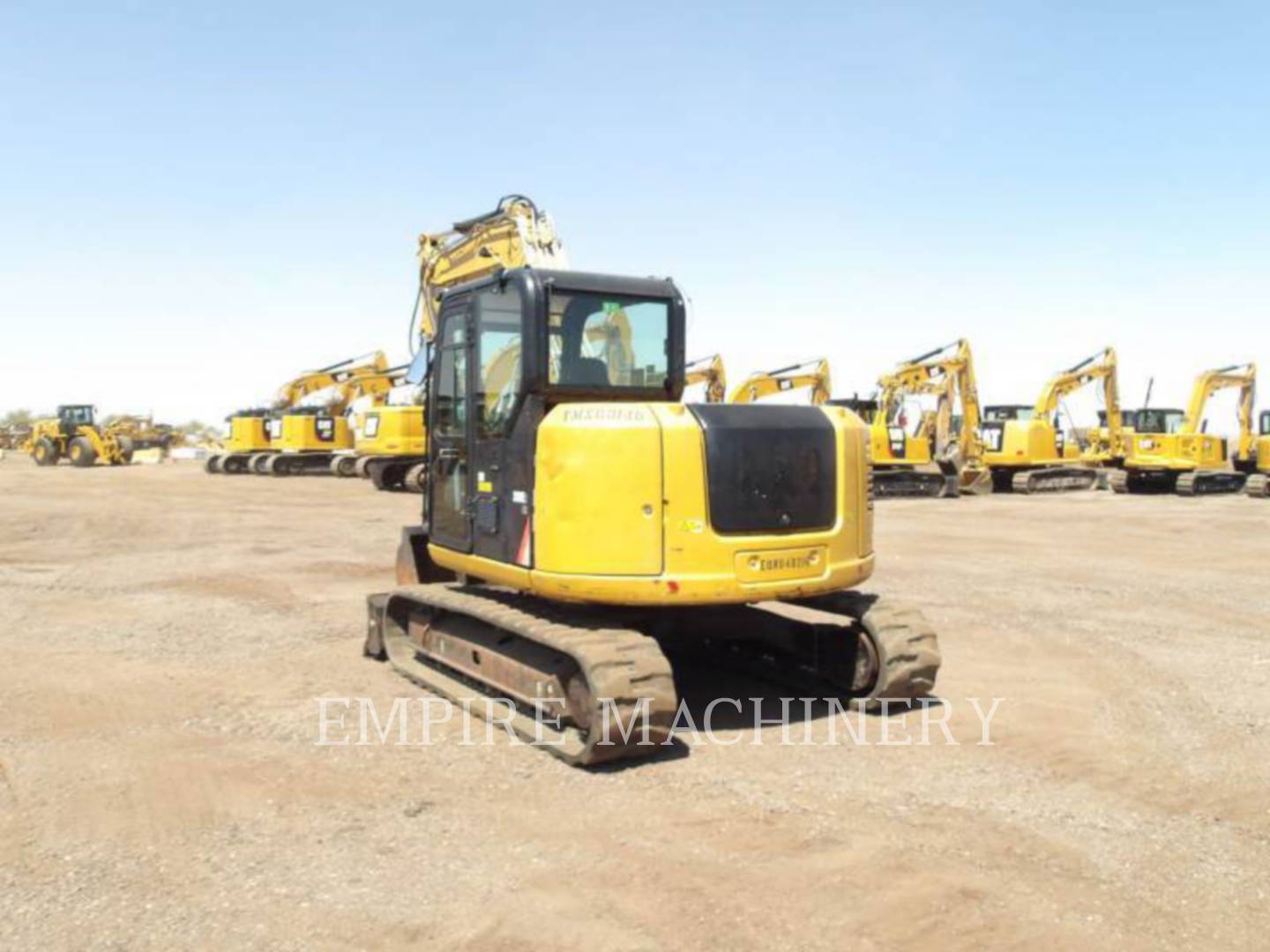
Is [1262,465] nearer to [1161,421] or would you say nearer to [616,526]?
[1161,421]

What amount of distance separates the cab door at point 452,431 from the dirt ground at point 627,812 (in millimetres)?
1300

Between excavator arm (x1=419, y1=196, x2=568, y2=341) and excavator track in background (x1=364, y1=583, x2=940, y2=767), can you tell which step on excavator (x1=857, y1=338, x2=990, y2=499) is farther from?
excavator track in background (x1=364, y1=583, x2=940, y2=767)

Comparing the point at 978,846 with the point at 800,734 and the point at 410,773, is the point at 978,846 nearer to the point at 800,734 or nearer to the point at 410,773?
the point at 800,734

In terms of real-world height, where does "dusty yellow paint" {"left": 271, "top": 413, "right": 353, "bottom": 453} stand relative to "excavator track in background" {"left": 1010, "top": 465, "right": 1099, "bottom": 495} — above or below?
above

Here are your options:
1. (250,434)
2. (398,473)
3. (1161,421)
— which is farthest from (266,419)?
(1161,421)

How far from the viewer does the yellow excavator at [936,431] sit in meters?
28.9

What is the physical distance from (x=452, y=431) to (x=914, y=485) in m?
23.3

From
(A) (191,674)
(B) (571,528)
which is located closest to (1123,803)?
(B) (571,528)

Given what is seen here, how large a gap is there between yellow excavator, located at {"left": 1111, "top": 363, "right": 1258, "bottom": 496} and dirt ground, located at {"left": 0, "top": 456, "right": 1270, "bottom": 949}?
21282mm

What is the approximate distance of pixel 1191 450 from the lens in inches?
1159

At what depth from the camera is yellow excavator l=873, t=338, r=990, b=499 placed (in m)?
28.9

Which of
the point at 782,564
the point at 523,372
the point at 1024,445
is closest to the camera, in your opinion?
the point at 782,564

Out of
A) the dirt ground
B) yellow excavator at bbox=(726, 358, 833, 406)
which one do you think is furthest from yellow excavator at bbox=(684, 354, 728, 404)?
the dirt ground

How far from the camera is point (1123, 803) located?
17.7ft
